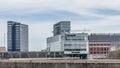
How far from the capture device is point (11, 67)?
33875 millimetres

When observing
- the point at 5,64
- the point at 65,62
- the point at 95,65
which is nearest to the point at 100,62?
the point at 95,65

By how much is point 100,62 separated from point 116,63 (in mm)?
1341

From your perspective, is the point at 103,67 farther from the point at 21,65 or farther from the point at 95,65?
the point at 21,65

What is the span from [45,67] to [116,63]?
19.7ft

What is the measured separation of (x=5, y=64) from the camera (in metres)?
34.0

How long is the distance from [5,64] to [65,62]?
5297mm

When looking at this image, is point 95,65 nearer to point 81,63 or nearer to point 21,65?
point 81,63

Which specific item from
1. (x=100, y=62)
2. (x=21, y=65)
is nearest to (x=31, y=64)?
(x=21, y=65)

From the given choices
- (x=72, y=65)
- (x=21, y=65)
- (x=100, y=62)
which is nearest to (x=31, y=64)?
(x=21, y=65)

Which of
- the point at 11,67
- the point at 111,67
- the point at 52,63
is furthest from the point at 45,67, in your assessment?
the point at 111,67

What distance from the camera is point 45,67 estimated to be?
33219 mm

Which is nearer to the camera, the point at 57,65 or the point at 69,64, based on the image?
the point at 69,64

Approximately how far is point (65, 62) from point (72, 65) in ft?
2.14

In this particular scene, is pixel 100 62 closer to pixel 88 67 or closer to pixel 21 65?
pixel 88 67
